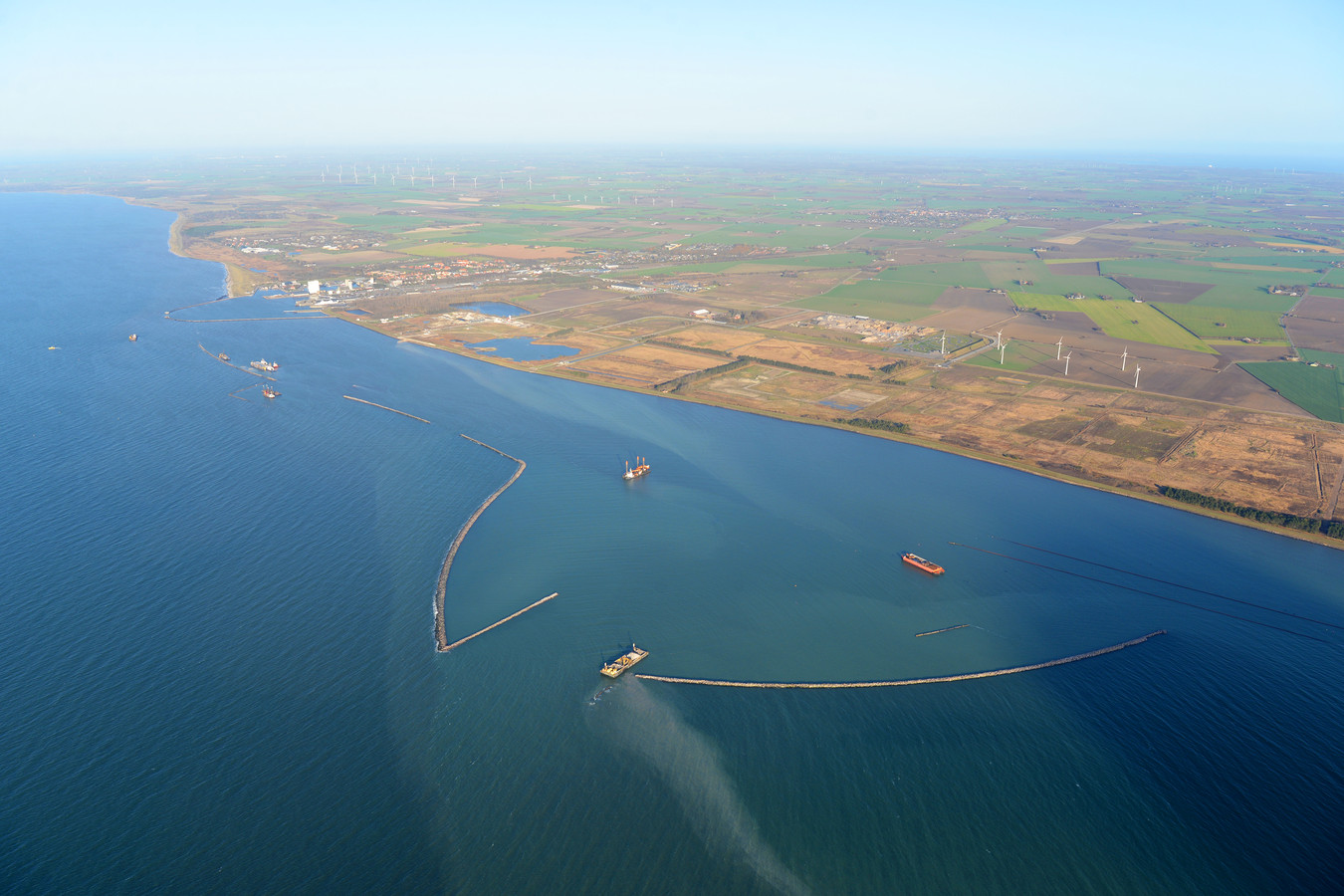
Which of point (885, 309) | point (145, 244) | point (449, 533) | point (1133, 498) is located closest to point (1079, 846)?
point (1133, 498)

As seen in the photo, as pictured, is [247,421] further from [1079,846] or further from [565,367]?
[1079,846]

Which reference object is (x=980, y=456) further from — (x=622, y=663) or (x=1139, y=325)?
(x=1139, y=325)

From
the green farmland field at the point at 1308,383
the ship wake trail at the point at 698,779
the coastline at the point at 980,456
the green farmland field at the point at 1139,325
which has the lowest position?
the ship wake trail at the point at 698,779

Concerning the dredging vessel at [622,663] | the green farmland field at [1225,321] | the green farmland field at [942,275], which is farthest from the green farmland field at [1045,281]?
the dredging vessel at [622,663]

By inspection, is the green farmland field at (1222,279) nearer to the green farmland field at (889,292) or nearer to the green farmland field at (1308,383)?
the green farmland field at (1308,383)

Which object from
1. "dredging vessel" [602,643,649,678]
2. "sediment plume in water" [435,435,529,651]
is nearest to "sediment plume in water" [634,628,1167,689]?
"dredging vessel" [602,643,649,678]
